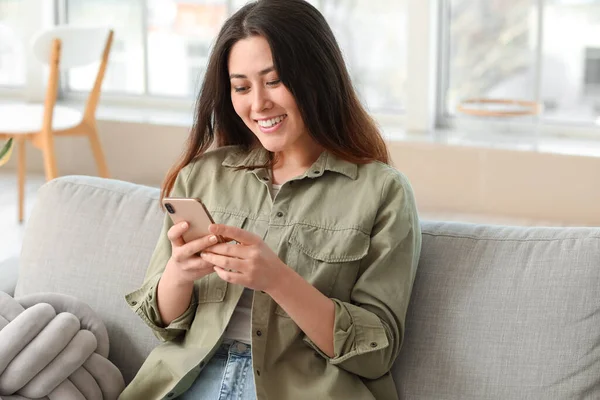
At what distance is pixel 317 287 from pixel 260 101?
33 centimetres

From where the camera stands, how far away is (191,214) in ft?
4.80

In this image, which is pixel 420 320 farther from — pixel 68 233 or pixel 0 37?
pixel 0 37

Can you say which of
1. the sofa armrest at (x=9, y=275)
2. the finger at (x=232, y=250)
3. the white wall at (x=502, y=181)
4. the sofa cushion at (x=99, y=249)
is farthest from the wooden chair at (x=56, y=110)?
the finger at (x=232, y=250)

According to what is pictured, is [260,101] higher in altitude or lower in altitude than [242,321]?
higher

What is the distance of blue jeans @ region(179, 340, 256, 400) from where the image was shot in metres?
1.56

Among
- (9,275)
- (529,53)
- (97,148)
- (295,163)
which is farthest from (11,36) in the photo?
(295,163)

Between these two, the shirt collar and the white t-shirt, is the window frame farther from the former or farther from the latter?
the white t-shirt

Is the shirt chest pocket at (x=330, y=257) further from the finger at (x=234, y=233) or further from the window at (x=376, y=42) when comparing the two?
the window at (x=376, y=42)

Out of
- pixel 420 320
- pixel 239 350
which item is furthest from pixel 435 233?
pixel 239 350

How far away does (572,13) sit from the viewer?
4246 mm

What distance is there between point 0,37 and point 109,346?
4123 mm

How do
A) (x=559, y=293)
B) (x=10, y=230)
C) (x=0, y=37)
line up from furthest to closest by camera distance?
(x=0, y=37) → (x=10, y=230) → (x=559, y=293)

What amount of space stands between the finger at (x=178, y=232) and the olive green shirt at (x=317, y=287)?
0.15 metres

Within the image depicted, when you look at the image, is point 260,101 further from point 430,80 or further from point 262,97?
point 430,80
